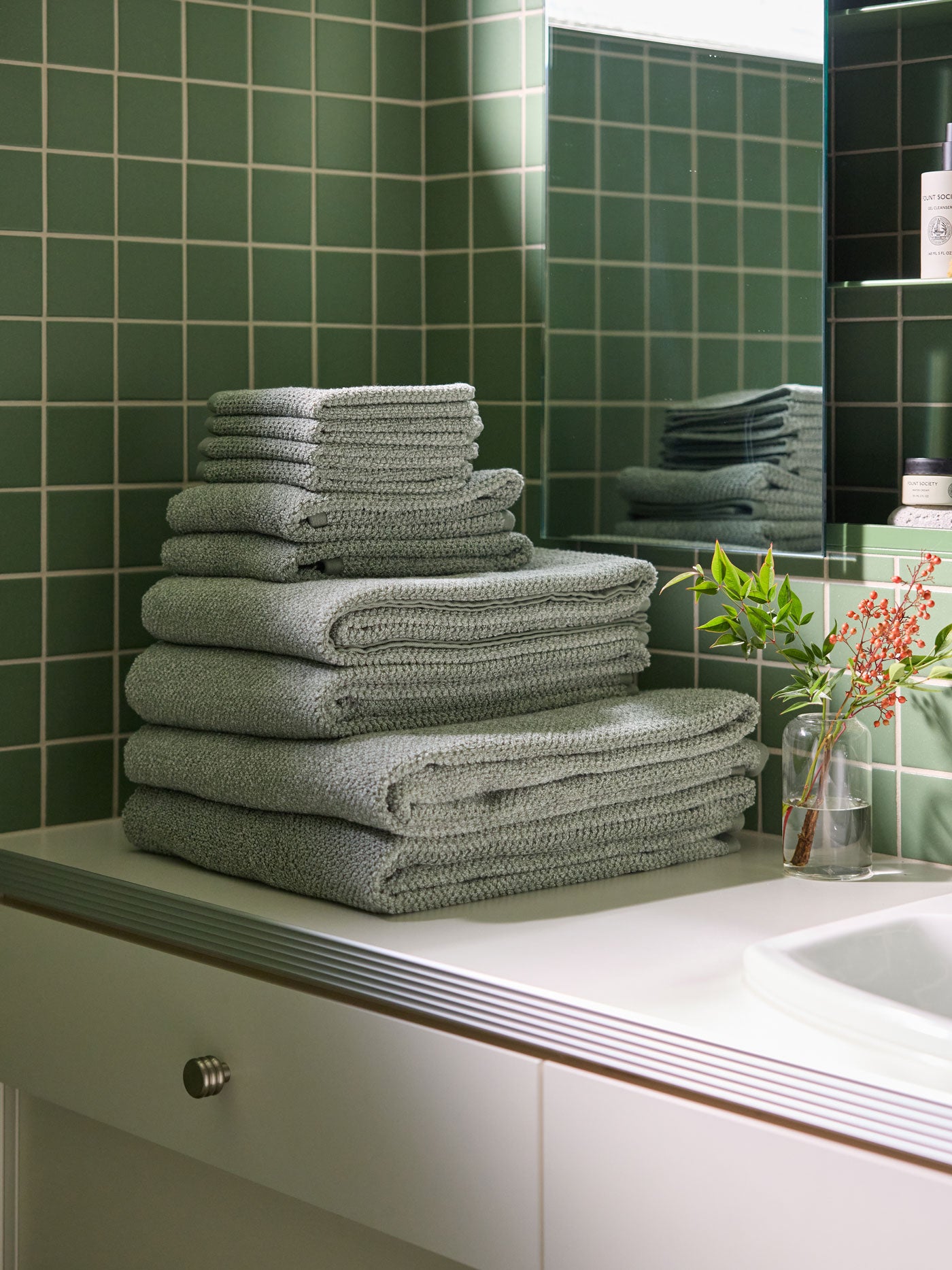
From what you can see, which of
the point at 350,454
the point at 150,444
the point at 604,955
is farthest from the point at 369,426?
the point at 604,955

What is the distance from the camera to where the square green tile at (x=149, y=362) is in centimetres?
163

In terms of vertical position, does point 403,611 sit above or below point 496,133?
below

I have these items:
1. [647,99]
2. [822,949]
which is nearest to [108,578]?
[647,99]

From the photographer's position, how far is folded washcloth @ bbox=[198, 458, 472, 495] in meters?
1.42

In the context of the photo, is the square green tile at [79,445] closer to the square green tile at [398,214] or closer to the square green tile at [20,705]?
the square green tile at [20,705]

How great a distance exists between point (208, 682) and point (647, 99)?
73 cm

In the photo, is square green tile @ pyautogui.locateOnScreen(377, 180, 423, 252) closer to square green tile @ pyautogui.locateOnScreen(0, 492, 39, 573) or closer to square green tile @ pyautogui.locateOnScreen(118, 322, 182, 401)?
square green tile @ pyautogui.locateOnScreen(118, 322, 182, 401)

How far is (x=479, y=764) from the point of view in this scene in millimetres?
1285

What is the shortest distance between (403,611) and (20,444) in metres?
0.46

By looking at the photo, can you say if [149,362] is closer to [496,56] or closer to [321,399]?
[321,399]

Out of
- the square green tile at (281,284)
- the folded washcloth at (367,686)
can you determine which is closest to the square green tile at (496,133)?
the square green tile at (281,284)

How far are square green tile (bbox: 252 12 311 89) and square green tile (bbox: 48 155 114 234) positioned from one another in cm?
21

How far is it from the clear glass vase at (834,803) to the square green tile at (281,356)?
2.26 ft

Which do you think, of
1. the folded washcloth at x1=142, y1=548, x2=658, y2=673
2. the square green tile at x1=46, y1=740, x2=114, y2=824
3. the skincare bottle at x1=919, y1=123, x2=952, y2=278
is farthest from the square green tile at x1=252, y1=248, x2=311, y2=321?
the skincare bottle at x1=919, y1=123, x2=952, y2=278
